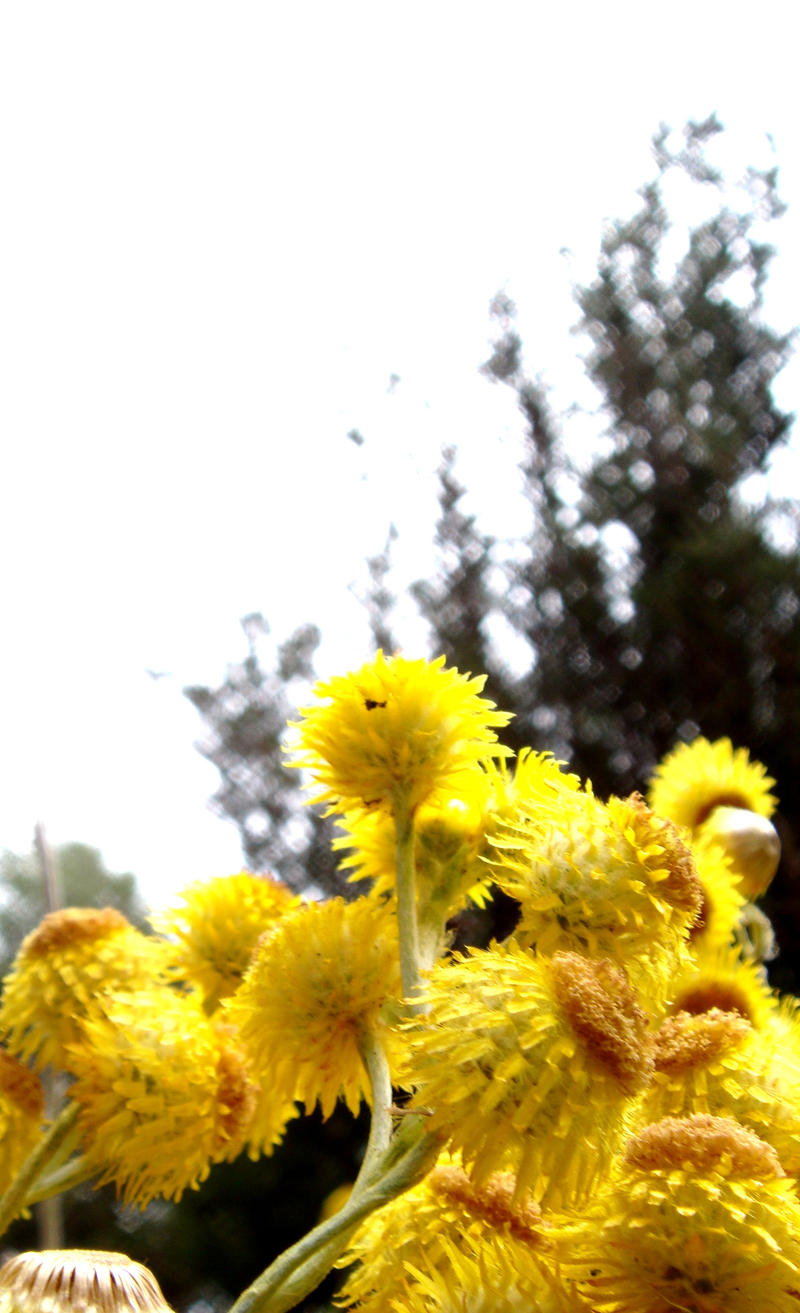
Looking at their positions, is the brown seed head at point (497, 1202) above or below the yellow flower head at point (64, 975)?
below

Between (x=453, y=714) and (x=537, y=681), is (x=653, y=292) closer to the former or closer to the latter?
(x=537, y=681)

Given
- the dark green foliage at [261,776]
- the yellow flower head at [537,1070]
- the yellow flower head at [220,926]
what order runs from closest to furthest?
the yellow flower head at [537,1070], the yellow flower head at [220,926], the dark green foliage at [261,776]

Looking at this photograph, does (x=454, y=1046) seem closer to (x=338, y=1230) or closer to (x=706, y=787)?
(x=338, y=1230)

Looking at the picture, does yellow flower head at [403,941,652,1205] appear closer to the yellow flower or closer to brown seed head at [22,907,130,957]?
the yellow flower

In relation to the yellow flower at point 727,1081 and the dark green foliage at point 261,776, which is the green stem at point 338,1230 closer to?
the yellow flower at point 727,1081

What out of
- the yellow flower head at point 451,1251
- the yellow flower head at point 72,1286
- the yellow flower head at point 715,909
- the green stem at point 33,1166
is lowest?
the yellow flower head at point 72,1286

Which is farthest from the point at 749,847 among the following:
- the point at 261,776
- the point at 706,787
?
the point at 261,776

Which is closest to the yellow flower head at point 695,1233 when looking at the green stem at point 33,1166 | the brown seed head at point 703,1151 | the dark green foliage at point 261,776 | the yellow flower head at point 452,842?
the brown seed head at point 703,1151

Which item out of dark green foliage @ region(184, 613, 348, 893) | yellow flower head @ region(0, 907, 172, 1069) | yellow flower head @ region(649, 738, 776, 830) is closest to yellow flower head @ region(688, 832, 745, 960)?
yellow flower head @ region(649, 738, 776, 830)
